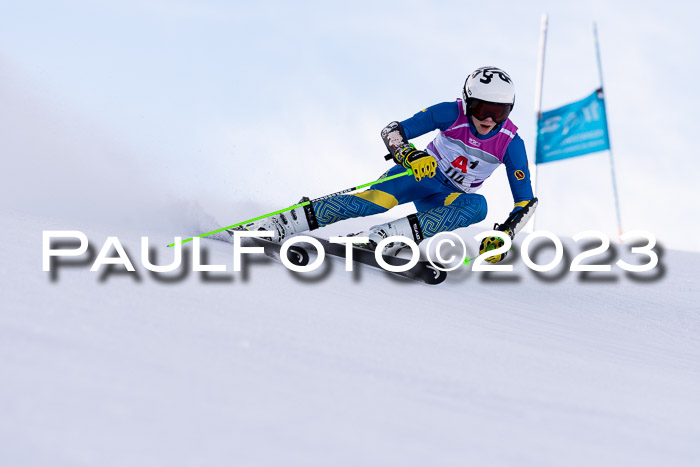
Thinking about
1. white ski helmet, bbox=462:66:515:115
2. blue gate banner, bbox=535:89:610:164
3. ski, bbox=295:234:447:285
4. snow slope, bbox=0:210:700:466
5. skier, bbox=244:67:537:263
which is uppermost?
blue gate banner, bbox=535:89:610:164

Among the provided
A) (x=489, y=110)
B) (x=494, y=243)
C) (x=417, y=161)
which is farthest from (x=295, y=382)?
(x=489, y=110)

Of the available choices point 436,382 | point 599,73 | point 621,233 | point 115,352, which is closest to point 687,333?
point 436,382

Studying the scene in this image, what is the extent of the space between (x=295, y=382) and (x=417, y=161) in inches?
115

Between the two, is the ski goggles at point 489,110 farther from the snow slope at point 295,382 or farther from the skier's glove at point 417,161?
the snow slope at point 295,382

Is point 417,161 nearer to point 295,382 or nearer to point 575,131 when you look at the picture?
point 295,382

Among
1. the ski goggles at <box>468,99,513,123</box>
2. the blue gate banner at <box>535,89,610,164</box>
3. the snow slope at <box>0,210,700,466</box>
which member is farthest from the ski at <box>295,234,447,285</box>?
the blue gate banner at <box>535,89,610,164</box>

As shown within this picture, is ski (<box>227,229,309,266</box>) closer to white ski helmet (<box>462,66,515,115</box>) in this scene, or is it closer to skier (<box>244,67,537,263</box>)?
skier (<box>244,67,537,263</box>)

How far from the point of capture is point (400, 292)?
3.46 meters

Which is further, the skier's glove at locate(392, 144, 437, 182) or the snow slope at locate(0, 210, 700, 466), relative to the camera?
the skier's glove at locate(392, 144, 437, 182)

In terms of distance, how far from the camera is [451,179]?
474cm

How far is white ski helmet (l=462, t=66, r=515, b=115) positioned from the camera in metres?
4.23

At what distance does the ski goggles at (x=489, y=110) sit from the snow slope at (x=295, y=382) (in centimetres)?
182

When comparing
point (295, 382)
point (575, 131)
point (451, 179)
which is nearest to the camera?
point (295, 382)

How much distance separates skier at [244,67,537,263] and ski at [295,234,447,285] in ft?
0.43
